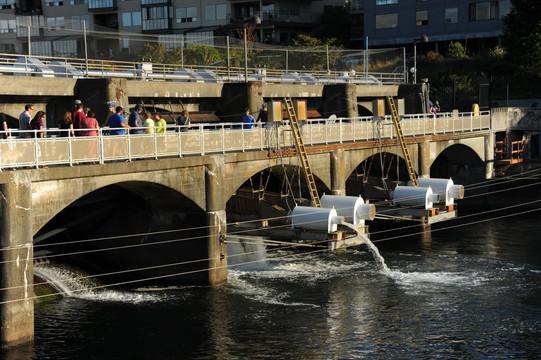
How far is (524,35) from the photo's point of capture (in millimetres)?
74188

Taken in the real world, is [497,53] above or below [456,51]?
below

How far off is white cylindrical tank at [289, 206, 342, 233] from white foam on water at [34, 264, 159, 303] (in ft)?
21.2

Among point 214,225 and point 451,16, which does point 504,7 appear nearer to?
point 451,16

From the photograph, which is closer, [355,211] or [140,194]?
[140,194]

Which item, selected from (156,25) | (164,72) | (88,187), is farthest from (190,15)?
(88,187)

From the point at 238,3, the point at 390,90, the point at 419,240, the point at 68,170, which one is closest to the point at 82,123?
the point at 68,170

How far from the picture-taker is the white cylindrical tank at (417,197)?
1523 inches

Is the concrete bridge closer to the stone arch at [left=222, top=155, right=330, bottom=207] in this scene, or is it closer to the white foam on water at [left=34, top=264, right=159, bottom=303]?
the stone arch at [left=222, top=155, right=330, bottom=207]

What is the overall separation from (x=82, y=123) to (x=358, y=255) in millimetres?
16542

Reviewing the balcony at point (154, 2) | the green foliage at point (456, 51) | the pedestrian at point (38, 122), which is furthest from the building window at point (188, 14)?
the pedestrian at point (38, 122)

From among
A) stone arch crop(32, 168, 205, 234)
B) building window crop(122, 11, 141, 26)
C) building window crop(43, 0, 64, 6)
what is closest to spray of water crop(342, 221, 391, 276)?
stone arch crop(32, 168, 205, 234)

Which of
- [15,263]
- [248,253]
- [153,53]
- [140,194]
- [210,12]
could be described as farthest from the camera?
[210,12]

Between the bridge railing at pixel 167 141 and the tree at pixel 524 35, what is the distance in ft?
99.8

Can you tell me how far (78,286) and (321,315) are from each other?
409 inches
